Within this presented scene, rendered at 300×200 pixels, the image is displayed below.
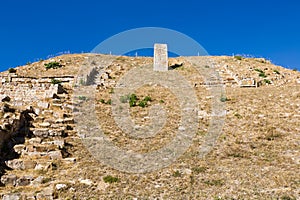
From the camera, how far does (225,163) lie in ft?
43.6

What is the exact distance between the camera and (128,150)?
48.0 ft

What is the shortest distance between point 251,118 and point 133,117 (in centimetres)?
701

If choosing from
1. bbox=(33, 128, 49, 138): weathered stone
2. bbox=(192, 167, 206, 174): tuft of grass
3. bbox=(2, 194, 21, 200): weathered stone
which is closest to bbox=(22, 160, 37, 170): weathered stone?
bbox=(2, 194, 21, 200): weathered stone

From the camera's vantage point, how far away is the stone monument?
132ft

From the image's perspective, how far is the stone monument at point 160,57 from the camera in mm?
40128

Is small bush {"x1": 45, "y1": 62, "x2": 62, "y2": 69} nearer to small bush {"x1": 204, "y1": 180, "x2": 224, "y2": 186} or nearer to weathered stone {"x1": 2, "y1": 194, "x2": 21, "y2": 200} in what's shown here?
weathered stone {"x1": 2, "y1": 194, "x2": 21, "y2": 200}

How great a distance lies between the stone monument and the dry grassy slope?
1634cm

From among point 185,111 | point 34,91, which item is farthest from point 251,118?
point 34,91

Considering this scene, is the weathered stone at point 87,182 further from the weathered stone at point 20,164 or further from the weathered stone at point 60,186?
the weathered stone at point 20,164

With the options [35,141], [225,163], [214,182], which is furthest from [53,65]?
[214,182]

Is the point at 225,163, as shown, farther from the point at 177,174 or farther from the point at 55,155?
the point at 55,155

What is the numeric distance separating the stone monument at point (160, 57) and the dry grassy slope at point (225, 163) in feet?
53.6

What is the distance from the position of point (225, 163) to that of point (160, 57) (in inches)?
1156

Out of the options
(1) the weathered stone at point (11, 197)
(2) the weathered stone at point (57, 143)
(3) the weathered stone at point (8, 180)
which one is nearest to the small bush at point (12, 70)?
(2) the weathered stone at point (57, 143)
